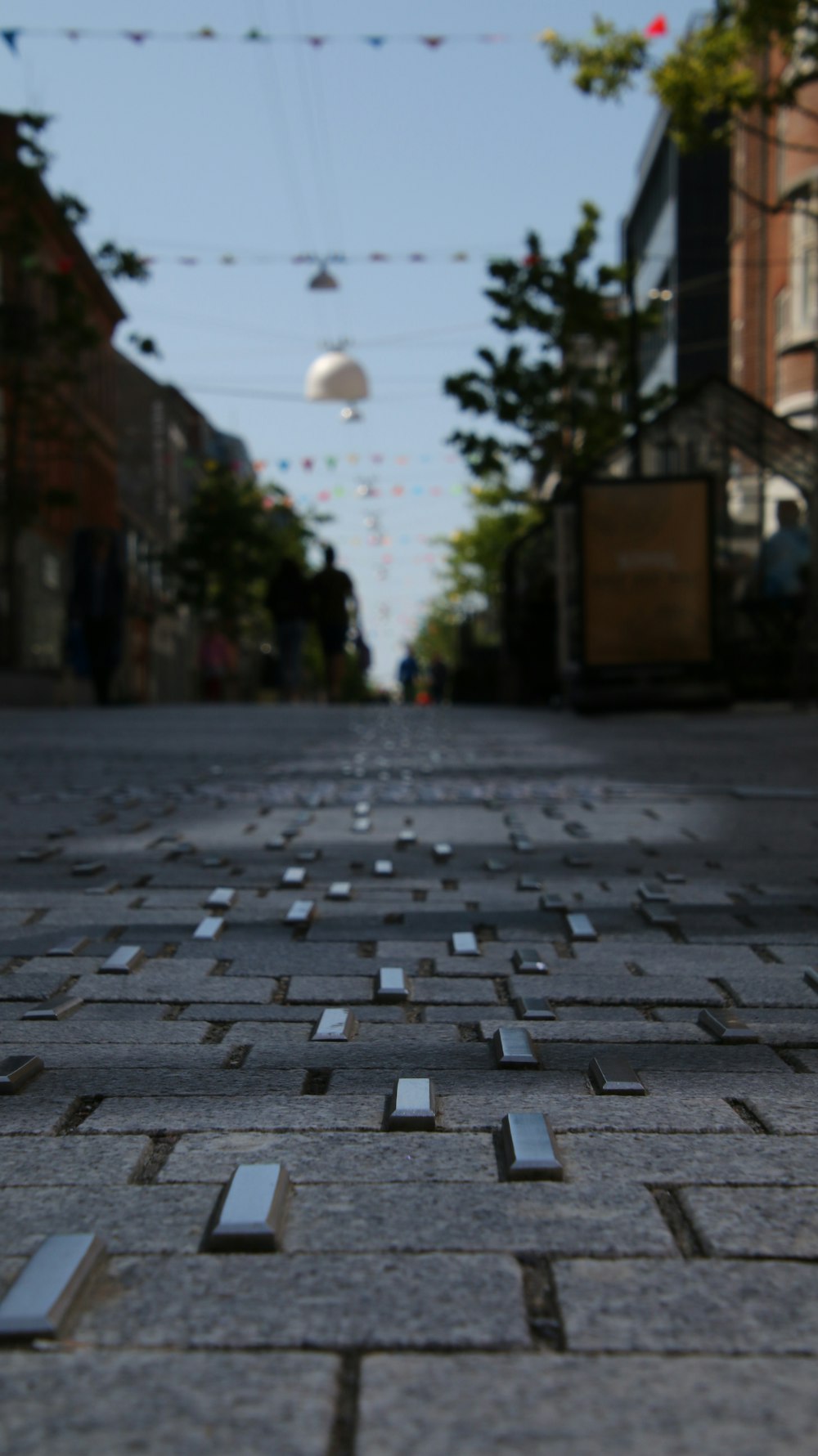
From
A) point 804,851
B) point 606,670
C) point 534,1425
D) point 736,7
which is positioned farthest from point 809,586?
point 534,1425

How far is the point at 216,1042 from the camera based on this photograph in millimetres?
2488

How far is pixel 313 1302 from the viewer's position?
140cm

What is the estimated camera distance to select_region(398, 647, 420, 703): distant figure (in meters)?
38.9

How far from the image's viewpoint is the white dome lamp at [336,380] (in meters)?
29.9

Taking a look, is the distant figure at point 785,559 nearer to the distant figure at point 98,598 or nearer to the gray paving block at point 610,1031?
the distant figure at point 98,598

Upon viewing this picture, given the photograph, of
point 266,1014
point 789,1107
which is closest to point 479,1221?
point 789,1107

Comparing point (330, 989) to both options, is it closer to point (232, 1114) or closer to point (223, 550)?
point (232, 1114)

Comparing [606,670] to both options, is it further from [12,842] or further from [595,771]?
[12,842]

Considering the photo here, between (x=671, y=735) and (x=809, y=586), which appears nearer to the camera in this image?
(x=671, y=735)

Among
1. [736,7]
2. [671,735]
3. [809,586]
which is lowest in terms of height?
[671,735]

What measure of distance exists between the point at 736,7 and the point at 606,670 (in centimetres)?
616

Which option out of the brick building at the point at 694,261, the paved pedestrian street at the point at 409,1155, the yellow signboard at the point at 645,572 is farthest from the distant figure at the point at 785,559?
the brick building at the point at 694,261

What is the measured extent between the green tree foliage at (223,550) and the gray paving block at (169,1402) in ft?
171

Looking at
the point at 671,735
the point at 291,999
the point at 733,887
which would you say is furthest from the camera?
the point at 671,735
